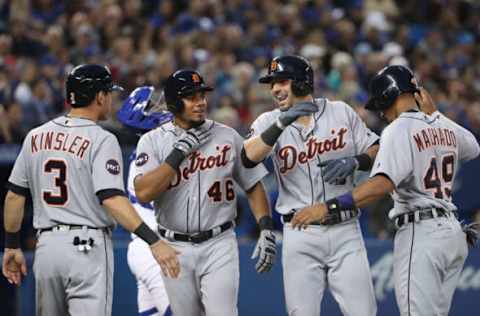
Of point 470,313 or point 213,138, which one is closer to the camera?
point 213,138

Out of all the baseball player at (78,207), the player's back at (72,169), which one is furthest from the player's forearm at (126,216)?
the player's back at (72,169)

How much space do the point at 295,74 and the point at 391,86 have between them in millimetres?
636

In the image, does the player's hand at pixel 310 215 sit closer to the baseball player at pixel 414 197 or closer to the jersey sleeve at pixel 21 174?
the baseball player at pixel 414 197

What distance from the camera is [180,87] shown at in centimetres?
706

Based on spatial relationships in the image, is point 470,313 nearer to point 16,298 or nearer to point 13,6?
point 16,298

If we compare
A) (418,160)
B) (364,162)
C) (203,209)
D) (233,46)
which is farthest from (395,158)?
(233,46)

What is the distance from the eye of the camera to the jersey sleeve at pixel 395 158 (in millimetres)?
6777

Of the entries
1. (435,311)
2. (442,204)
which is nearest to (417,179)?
(442,204)

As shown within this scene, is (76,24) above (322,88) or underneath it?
above

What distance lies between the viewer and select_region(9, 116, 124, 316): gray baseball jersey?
666 centimetres

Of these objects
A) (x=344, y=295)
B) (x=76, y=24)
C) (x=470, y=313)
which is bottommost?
(x=470, y=313)

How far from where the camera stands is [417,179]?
22.7 feet

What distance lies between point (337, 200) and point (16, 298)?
4146 mm

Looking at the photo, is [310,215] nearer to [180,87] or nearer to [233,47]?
[180,87]
